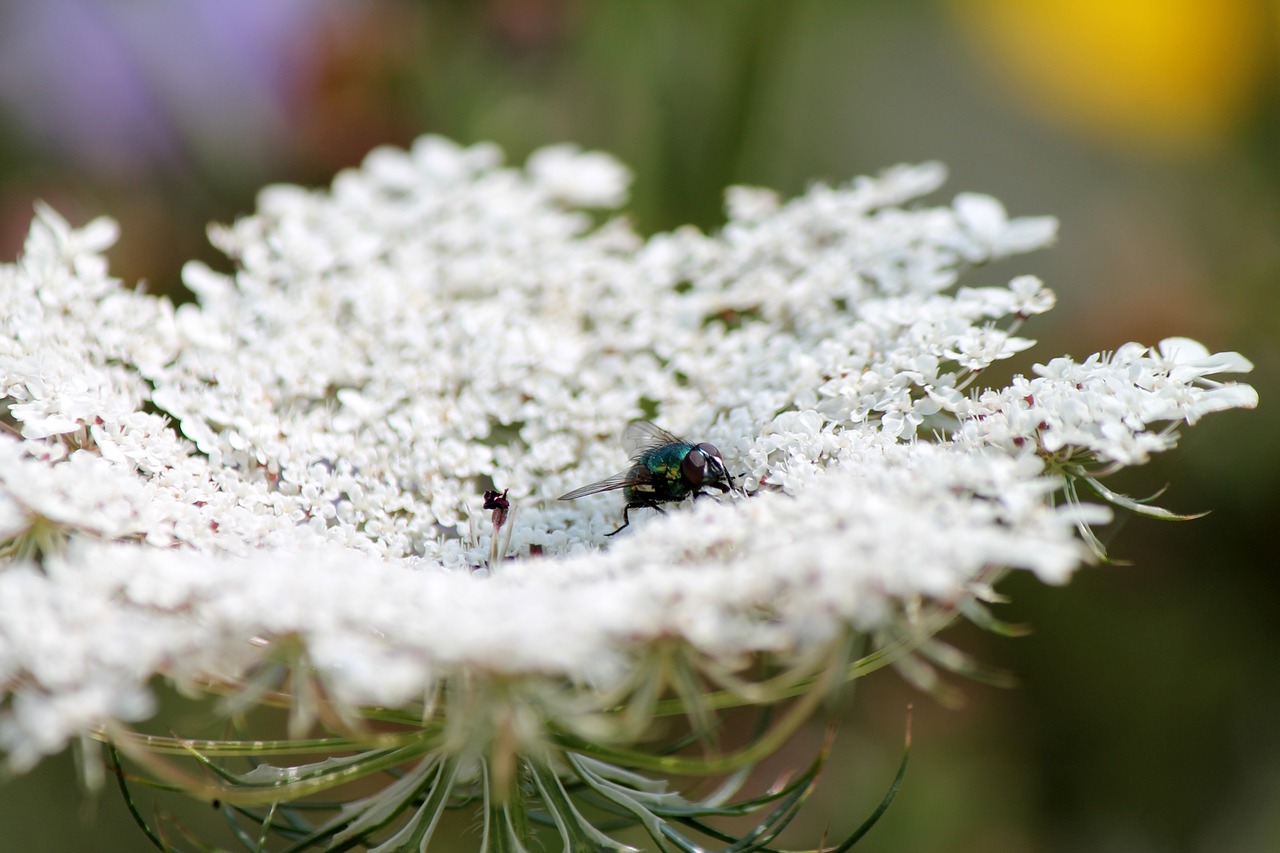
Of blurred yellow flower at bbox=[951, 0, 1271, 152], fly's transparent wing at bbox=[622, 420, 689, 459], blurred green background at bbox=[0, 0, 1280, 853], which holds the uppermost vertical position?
blurred yellow flower at bbox=[951, 0, 1271, 152]

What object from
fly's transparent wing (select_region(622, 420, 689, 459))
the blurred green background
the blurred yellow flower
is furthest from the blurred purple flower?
the blurred yellow flower

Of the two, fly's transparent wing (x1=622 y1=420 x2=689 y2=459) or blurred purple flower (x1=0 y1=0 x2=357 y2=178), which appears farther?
blurred purple flower (x1=0 y1=0 x2=357 y2=178)

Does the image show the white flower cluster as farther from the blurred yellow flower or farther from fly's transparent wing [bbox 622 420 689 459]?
the blurred yellow flower

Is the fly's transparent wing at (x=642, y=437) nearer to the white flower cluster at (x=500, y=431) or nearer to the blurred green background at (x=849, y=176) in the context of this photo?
the white flower cluster at (x=500, y=431)

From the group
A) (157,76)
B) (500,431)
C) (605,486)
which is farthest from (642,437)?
(157,76)

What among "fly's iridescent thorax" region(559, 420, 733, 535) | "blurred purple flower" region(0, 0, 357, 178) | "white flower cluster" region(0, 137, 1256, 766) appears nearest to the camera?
"white flower cluster" region(0, 137, 1256, 766)

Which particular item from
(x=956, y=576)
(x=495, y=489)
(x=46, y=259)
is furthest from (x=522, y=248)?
(x=956, y=576)
